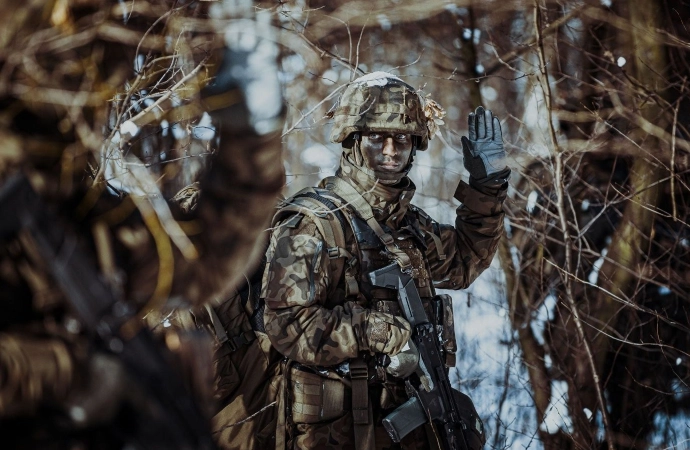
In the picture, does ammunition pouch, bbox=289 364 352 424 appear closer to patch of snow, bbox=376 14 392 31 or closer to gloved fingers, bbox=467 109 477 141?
gloved fingers, bbox=467 109 477 141

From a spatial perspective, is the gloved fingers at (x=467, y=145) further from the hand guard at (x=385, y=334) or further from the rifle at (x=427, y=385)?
the hand guard at (x=385, y=334)

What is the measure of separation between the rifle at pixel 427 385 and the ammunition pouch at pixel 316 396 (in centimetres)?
25

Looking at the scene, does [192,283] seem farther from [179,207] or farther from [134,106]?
[134,106]

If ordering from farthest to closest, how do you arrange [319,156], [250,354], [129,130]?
[319,156], [250,354], [129,130]

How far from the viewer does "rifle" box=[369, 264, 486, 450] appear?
4758mm

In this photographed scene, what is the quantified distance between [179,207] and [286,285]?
5.11 ft

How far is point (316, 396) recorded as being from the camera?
471 centimetres

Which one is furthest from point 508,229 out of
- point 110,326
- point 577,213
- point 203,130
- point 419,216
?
point 110,326

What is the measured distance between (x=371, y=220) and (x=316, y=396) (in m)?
0.88

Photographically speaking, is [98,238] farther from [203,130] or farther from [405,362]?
[405,362]

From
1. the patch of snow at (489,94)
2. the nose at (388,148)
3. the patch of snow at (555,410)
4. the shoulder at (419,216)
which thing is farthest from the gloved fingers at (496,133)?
the patch of snow at (489,94)

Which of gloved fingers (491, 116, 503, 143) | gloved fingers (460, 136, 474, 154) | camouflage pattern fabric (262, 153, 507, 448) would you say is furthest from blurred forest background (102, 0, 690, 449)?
camouflage pattern fabric (262, 153, 507, 448)

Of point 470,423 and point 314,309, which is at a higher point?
point 314,309

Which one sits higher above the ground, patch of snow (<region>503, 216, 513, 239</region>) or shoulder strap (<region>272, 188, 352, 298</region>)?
Answer: shoulder strap (<region>272, 188, 352, 298</region>)
